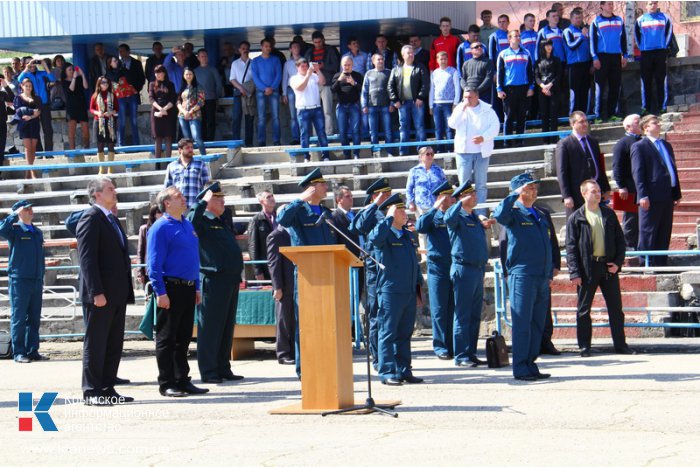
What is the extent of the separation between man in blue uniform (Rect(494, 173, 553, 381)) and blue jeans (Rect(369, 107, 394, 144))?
7867mm

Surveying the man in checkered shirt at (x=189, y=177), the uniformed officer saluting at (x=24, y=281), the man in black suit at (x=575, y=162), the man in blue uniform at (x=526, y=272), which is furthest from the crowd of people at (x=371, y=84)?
the man in blue uniform at (x=526, y=272)

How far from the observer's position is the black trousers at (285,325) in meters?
12.8

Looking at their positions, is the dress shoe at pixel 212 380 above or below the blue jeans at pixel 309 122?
below

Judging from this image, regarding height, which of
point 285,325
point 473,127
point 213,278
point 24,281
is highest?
point 473,127

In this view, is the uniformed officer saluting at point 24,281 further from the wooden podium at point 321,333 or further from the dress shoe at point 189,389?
the wooden podium at point 321,333

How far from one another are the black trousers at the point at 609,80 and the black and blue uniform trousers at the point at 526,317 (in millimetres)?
8455

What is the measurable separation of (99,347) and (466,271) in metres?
3.80

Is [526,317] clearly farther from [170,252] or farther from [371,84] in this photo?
[371,84]

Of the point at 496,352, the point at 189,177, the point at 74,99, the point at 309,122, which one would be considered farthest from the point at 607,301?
the point at 74,99

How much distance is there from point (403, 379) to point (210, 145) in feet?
37.0

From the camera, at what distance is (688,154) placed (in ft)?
57.3

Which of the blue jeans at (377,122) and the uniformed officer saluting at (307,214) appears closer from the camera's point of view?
the uniformed officer saluting at (307,214)

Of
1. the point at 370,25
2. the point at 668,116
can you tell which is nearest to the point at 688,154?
the point at 668,116

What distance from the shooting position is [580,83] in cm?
1914
